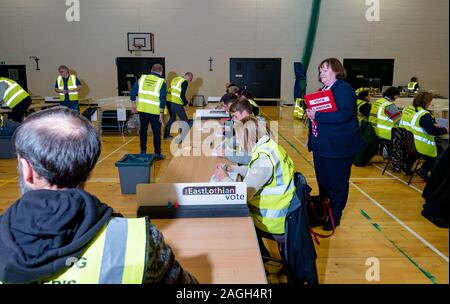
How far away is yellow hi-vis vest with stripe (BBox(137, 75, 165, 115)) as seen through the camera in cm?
574

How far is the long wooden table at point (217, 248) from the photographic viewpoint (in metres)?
1.28

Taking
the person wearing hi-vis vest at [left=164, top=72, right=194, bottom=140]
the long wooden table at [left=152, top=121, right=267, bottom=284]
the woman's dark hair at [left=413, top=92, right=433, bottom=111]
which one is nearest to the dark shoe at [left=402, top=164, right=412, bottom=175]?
the woman's dark hair at [left=413, top=92, right=433, bottom=111]

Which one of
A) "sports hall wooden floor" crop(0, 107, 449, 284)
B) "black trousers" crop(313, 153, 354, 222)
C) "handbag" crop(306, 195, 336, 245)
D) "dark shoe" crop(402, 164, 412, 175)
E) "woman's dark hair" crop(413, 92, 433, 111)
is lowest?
"sports hall wooden floor" crop(0, 107, 449, 284)

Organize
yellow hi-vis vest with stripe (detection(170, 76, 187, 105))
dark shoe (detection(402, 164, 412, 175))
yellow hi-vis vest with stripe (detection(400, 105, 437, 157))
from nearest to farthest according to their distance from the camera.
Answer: yellow hi-vis vest with stripe (detection(400, 105, 437, 157)), dark shoe (detection(402, 164, 412, 175)), yellow hi-vis vest with stripe (detection(170, 76, 187, 105))

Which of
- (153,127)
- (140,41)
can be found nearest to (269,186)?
(153,127)

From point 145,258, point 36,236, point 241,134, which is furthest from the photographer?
point 241,134

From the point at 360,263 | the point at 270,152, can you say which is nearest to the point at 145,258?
the point at 270,152

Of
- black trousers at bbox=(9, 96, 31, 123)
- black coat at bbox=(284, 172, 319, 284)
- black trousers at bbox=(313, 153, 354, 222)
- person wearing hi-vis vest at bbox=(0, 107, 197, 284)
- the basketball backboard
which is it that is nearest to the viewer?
person wearing hi-vis vest at bbox=(0, 107, 197, 284)

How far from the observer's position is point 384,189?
4.40 metres

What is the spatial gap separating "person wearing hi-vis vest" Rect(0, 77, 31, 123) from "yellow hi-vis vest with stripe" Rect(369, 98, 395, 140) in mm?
6212

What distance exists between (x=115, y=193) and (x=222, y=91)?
10.1 m

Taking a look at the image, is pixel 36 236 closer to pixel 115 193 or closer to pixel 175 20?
pixel 115 193

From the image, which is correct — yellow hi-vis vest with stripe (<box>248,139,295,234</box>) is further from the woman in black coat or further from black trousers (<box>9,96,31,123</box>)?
black trousers (<box>9,96,31,123</box>)

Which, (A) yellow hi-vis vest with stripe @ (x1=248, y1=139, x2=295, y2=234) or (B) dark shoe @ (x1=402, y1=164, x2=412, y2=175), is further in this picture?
(B) dark shoe @ (x1=402, y1=164, x2=412, y2=175)
